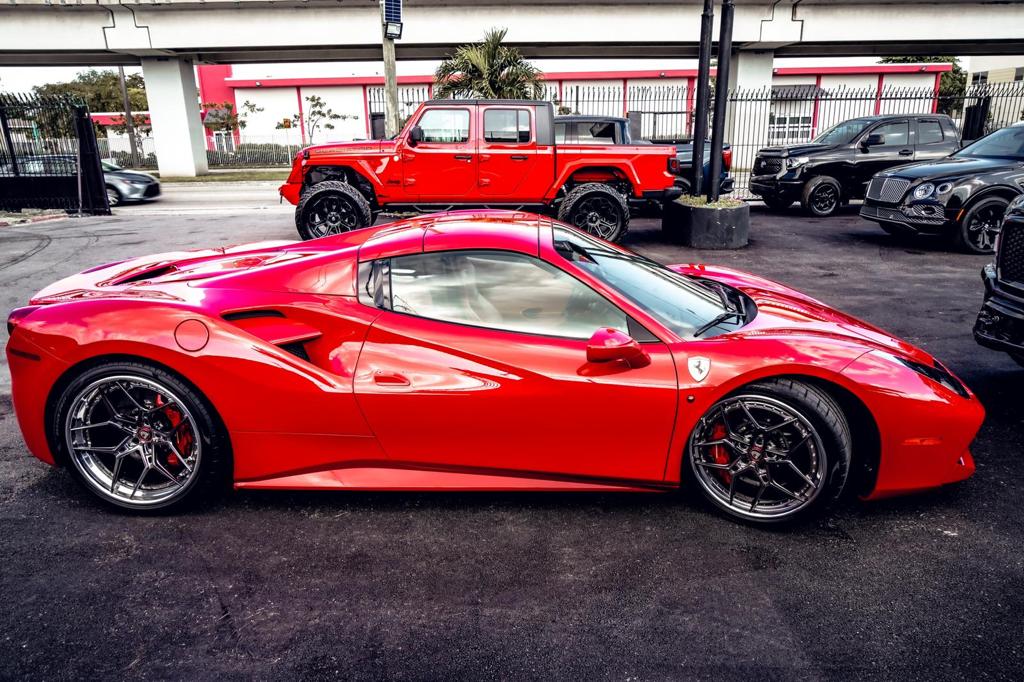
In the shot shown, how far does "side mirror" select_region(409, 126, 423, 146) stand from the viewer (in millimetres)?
10242

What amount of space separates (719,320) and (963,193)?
821 cm

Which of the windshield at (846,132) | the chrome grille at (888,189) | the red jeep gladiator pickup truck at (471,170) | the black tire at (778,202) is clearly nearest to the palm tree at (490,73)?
the black tire at (778,202)

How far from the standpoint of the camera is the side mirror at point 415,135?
10.2m

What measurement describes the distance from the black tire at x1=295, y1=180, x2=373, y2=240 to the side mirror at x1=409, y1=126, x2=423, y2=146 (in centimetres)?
106

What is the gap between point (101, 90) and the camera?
4712cm

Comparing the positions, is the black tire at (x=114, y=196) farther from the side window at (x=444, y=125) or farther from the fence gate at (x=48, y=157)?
the side window at (x=444, y=125)

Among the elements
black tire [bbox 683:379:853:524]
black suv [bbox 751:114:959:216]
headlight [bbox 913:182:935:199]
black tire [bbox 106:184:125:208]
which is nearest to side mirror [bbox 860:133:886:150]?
black suv [bbox 751:114:959:216]

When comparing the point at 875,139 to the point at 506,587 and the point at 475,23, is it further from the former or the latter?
the point at 475,23

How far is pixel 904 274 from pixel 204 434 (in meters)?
8.27

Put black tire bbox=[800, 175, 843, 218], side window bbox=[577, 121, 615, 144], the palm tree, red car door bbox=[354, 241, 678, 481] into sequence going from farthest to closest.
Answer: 1. the palm tree
2. black tire bbox=[800, 175, 843, 218]
3. side window bbox=[577, 121, 615, 144]
4. red car door bbox=[354, 241, 678, 481]

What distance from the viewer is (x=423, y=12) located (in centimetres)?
2334

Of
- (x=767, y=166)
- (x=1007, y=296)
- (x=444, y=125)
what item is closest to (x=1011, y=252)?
(x=1007, y=296)

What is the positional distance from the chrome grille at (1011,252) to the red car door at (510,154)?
22.0 ft

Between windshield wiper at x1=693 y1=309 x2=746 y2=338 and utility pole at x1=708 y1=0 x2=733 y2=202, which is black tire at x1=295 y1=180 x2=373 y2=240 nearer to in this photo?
utility pole at x1=708 y1=0 x2=733 y2=202
